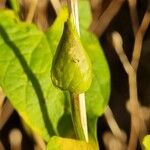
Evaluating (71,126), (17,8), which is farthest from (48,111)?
(17,8)

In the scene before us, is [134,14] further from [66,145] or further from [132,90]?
[66,145]

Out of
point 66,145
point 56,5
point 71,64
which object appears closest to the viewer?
point 71,64

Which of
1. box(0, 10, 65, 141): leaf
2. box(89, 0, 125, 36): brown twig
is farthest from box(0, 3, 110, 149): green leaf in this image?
box(89, 0, 125, 36): brown twig

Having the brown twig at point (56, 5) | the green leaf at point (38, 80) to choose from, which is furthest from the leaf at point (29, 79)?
the brown twig at point (56, 5)

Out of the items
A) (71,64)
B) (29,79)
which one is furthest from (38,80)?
(71,64)

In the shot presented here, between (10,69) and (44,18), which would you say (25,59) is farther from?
(44,18)

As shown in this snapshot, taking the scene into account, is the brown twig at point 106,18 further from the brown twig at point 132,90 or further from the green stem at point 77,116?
the green stem at point 77,116
